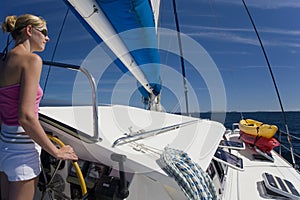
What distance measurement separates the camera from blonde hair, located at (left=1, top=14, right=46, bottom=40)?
108 centimetres

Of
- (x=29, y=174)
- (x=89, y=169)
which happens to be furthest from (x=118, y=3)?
(x=29, y=174)

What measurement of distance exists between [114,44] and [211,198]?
211 cm

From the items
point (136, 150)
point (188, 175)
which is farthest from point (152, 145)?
point (188, 175)

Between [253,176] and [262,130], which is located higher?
[262,130]

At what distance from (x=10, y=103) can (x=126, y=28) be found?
1.84 metres

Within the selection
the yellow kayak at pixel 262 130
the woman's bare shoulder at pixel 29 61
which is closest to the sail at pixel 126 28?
the woman's bare shoulder at pixel 29 61

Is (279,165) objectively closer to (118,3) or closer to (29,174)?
(118,3)

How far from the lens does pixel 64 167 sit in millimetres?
1705

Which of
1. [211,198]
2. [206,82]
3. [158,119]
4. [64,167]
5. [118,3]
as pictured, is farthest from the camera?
[206,82]

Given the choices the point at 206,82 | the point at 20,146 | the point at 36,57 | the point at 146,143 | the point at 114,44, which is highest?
the point at 114,44

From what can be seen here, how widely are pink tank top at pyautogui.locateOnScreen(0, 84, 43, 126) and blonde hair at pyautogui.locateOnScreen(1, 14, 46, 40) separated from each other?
0.27 m

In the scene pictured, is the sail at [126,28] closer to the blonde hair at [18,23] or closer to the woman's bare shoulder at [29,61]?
the blonde hair at [18,23]

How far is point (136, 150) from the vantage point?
1432 mm

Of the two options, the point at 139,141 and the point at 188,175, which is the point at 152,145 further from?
the point at 188,175
